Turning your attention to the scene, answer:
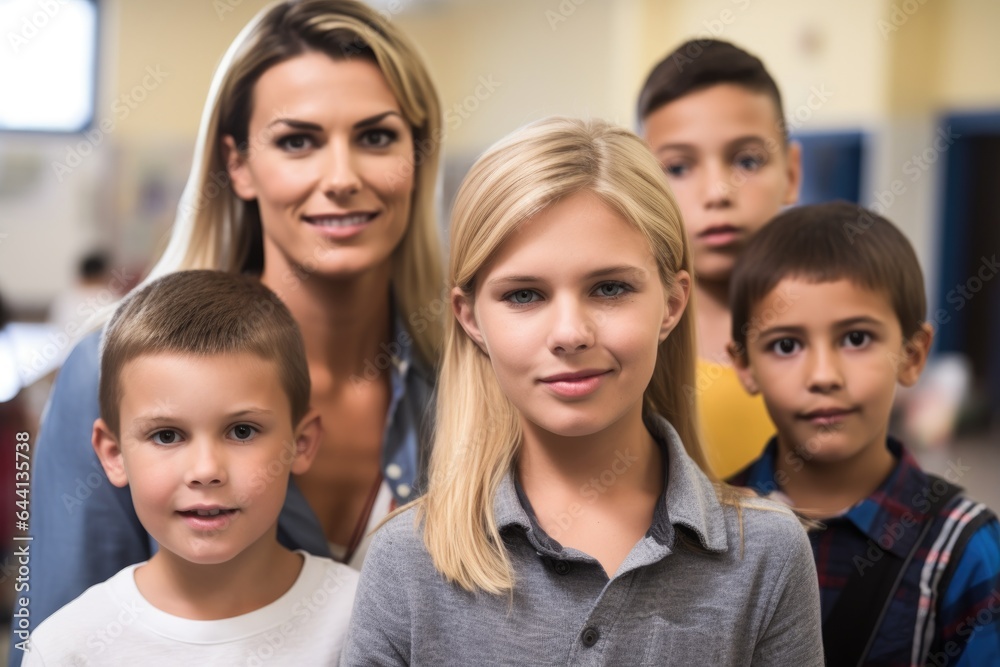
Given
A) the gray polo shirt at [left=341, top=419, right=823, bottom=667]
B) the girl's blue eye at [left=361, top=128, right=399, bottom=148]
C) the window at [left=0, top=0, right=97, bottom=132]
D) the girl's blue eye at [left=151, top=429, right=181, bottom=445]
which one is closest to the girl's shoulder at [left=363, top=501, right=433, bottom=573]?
the gray polo shirt at [left=341, top=419, right=823, bottom=667]

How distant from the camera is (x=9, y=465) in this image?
382 centimetres

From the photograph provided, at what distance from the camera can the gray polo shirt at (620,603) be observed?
139cm

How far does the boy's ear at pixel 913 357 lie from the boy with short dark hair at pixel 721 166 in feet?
1.35

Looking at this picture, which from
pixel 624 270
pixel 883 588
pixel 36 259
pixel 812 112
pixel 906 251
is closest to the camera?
pixel 624 270

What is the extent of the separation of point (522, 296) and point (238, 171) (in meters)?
0.90

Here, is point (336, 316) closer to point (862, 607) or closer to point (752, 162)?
point (752, 162)

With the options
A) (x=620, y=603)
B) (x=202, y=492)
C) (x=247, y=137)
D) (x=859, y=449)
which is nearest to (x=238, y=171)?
(x=247, y=137)

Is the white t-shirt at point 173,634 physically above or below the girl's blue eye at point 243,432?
below

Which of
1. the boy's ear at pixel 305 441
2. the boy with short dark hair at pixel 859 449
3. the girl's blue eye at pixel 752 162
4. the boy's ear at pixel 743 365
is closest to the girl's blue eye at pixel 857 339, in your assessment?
the boy with short dark hair at pixel 859 449

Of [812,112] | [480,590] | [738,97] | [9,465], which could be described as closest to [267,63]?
[738,97]

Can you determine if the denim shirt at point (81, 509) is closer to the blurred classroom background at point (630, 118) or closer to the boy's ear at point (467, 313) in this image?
the boy's ear at point (467, 313)

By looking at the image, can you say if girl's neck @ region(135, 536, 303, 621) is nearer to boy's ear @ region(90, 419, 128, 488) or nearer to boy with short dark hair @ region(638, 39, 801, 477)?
boy's ear @ region(90, 419, 128, 488)

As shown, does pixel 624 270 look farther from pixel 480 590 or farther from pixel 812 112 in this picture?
pixel 812 112

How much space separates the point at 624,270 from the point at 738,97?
37.6 inches
